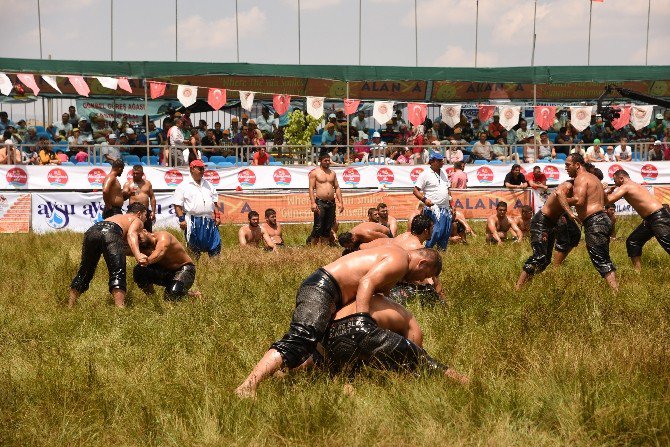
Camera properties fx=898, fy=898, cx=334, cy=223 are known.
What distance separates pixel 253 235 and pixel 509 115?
10574 millimetres

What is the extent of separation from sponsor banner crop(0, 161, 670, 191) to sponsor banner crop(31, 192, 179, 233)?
26 cm

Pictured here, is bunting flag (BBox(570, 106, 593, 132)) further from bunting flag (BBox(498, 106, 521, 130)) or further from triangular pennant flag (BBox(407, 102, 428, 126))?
triangular pennant flag (BBox(407, 102, 428, 126))

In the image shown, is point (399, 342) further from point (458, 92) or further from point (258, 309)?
point (458, 92)

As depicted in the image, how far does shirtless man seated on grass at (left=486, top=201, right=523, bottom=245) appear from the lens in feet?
59.1

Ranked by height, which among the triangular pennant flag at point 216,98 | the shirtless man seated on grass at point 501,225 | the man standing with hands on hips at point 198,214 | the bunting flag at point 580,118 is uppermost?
the triangular pennant flag at point 216,98

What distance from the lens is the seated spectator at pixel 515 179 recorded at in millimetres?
21062

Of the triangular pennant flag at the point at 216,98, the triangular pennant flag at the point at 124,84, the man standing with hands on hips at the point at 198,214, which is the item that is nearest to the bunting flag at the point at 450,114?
the triangular pennant flag at the point at 216,98

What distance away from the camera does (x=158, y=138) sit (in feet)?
80.1

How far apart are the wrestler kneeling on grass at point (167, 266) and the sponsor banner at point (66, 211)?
938cm

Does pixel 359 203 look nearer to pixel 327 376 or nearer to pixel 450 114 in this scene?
pixel 450 114

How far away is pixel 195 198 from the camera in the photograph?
13516 mm

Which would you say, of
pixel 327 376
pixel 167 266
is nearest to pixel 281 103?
pixel 167 266

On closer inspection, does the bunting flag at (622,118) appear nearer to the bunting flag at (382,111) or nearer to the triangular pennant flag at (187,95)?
the bunting flag at (382,111)

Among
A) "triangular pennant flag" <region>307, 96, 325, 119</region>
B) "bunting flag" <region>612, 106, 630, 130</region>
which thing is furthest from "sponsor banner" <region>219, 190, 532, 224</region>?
"bunting flag" <region>612, 106, 630, 130</region>
